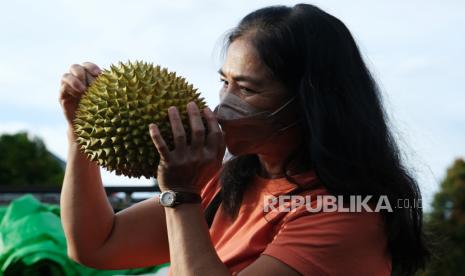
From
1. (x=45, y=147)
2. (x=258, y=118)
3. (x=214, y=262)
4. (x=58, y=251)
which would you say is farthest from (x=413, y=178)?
(x=45, y=147)

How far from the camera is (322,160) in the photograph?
8.25 ft

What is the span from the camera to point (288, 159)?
8.78 feet

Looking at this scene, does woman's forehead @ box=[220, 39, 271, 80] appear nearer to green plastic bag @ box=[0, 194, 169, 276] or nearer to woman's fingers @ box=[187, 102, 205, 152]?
woman's fingers @ box=[187, 102, 205, 152]

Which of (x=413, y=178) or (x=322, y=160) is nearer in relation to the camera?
(x=322, y=160)

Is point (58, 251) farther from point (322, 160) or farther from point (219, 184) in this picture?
point (322, 160)

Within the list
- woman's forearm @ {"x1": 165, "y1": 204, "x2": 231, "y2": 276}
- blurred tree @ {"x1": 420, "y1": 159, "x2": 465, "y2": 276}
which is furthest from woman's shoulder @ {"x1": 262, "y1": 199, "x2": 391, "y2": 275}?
blurred tree @ {"x1": 420, "y1": 159, "x2": 465, "y2": 276}

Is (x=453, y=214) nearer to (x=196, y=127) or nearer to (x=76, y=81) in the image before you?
(x=76, y=81)

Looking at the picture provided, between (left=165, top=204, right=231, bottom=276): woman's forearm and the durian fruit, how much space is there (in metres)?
0.16

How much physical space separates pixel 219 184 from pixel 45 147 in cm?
3720

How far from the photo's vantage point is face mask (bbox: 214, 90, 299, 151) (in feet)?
8.34

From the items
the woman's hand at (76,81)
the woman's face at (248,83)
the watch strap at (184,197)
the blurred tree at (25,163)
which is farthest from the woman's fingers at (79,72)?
the blurred tree at (25,163)

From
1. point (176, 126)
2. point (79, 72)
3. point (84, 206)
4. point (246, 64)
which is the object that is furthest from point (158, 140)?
point (84, 206)

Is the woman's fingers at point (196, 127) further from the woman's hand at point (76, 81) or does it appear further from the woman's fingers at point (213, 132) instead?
the woman's hand at point (76, 81)

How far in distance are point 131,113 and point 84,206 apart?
0.66 meters
